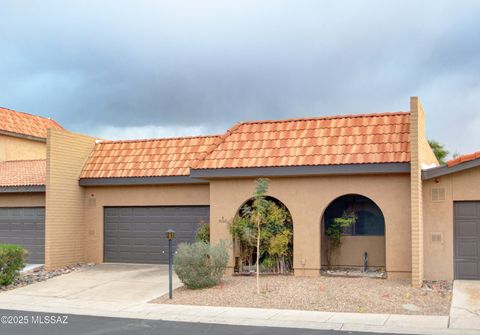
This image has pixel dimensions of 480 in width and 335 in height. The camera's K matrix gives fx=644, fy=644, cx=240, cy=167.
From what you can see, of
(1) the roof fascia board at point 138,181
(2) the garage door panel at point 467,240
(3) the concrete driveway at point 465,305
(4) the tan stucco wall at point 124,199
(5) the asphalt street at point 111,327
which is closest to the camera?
(5) the asphalt street at point 111,327

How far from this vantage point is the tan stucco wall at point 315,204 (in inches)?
728

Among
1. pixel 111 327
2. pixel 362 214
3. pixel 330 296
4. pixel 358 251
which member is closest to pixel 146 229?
pixel 358 251

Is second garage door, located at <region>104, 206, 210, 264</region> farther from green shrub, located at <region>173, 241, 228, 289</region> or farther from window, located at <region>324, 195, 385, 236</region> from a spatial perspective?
window, located at <region>324, 195, 385, 236</region>

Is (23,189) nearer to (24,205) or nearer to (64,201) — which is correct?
(24,205)

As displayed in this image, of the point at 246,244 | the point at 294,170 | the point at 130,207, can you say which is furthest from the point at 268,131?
the point at 130,207

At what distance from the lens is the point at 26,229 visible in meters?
24.4

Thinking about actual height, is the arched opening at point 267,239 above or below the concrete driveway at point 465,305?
above

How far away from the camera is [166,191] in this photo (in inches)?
907

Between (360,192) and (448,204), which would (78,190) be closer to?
(360,192)

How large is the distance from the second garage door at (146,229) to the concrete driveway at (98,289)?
3.11ft

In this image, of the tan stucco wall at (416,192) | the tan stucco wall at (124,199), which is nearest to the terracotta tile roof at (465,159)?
the tan stucco wall at (416,192)

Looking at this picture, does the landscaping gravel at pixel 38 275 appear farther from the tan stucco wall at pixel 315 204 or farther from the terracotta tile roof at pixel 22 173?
the tan stucco wall at pixel 315 204

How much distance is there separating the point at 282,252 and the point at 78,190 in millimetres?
8693

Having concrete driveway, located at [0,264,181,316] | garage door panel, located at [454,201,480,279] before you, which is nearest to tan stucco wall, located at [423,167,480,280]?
garage door panel, located at [454,201,480,279]
